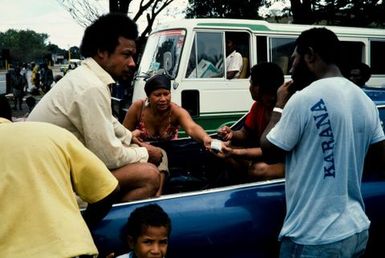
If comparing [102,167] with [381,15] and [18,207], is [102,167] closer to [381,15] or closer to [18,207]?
[18,207]

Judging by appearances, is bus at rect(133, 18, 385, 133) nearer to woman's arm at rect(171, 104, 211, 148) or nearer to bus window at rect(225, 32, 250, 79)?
bus window at rect(225, 32, 250, 79)

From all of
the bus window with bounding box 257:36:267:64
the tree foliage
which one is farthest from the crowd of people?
the tree foliage

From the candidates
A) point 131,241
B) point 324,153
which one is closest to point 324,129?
point 324,153

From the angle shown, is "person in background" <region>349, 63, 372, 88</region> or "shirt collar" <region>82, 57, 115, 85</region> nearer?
"shirt collar" <region>82, 57, 115, 85</region>

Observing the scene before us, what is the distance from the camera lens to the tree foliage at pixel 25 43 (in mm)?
84062

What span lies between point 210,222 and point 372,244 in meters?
1.08

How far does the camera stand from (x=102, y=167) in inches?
79.0

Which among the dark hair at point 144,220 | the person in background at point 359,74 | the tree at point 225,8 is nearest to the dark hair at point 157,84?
the dark hair at point 144,220

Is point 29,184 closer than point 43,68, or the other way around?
point 29,184

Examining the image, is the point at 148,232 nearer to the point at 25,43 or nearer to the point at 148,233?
the point at 148,233

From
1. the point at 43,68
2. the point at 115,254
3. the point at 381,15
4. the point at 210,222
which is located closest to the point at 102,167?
the point at 115,254

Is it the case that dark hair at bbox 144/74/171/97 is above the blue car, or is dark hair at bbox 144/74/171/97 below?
above

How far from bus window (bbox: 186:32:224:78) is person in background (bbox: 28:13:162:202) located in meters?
4.98

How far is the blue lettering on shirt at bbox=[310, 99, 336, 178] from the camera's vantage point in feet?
7.32
